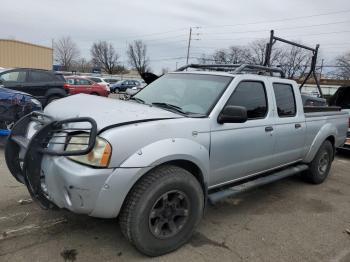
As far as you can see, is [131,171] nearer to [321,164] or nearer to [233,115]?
[233,115]

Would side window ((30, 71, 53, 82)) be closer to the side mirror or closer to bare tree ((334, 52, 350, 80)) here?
the side mirror

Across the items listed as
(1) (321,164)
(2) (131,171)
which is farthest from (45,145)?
(1) (321,164)

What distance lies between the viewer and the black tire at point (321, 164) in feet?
18.8

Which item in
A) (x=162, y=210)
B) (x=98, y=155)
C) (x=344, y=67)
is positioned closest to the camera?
(x=98, y=155)

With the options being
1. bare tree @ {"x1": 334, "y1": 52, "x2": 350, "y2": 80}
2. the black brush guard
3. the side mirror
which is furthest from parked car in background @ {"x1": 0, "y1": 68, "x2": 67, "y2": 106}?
bare tree @ {"x1": 334, "y1": 52, "x2": 350, "y2": 80}

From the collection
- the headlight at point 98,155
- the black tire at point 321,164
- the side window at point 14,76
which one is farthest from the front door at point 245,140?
the side window at point 14,76

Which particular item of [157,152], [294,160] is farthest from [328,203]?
[157,152]

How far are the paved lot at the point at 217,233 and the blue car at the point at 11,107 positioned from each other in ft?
5.71

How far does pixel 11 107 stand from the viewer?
657 centimetres

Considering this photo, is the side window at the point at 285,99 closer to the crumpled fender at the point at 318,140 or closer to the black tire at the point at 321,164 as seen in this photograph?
the crumpled fender at the point at 318,140

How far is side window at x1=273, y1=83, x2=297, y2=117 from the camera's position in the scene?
472 centimetres

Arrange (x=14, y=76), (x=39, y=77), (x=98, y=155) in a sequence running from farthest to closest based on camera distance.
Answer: (x=39, y=77) → (x=14, y=76) → (x=98, y=155)

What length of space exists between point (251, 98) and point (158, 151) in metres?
1.76

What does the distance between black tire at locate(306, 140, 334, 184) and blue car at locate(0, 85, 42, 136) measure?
210 inches
